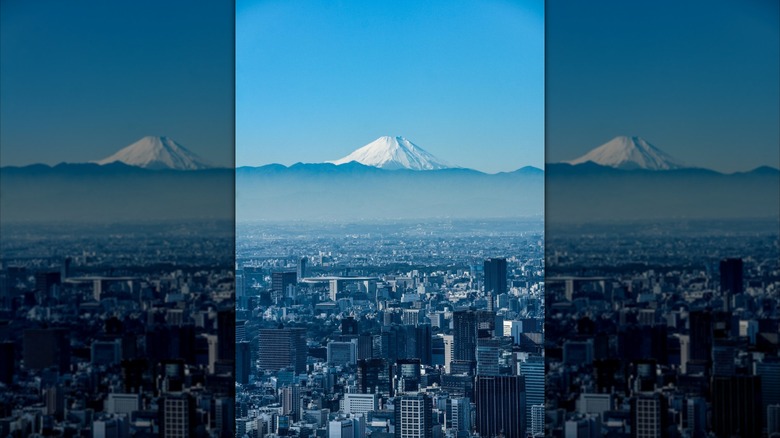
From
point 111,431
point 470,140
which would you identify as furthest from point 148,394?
point 470,140

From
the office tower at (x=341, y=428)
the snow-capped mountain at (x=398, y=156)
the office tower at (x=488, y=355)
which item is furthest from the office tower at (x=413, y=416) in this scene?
the snow-capped mountain at (x=398, y=156)

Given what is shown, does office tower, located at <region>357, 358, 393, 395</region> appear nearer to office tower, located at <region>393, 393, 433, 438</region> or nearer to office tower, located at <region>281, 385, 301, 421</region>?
office tower, located at <region>393, 393, 433, 438</region>

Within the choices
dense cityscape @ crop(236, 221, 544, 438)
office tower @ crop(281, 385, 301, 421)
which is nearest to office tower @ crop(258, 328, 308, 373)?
dense cityscape @ crop(236, 221, 544, 438)

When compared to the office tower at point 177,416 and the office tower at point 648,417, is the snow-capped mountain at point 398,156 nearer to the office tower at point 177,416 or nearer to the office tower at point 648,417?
the office tower at point 177,416

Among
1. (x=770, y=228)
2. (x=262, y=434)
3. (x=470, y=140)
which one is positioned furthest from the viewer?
(x=470, y=140)

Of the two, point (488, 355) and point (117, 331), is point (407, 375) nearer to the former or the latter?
point (488, 355)

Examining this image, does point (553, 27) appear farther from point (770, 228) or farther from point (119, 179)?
point (119, 179)
